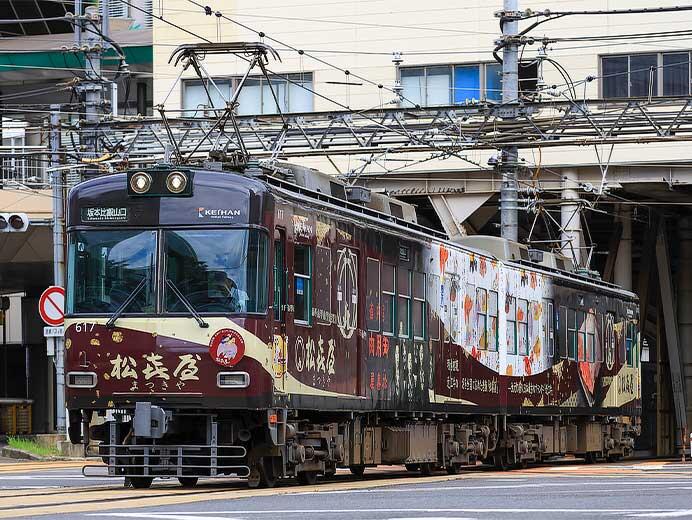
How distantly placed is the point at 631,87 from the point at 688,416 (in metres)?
17.1

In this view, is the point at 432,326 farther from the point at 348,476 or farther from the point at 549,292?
the point at 549,292

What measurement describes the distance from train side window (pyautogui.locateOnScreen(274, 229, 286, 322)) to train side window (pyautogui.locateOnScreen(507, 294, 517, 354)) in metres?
8.18

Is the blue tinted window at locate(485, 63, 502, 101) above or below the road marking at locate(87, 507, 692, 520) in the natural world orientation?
above

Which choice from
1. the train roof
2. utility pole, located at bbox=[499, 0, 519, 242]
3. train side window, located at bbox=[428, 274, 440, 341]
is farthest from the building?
train side window, located at bbox=[428, 274, 440, 341]

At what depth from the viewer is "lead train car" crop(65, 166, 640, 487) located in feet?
52.7

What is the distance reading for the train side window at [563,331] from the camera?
26.6 metres

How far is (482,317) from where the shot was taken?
23312mm

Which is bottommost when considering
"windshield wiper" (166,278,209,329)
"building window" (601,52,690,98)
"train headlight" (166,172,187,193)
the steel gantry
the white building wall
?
"windshield wiper" (166,278,209,329)

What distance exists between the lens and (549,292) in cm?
2622

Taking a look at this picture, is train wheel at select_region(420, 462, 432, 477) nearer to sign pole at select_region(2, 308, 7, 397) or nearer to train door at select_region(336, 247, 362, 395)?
train door at select_region(336, 247, 362, 395)

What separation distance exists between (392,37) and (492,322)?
16.7 m

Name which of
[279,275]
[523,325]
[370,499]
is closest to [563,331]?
[523,325]

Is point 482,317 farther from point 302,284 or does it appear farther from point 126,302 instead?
point 126,302

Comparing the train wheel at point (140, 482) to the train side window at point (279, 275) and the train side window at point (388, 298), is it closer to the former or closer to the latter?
the train side window at point (279, 275)
